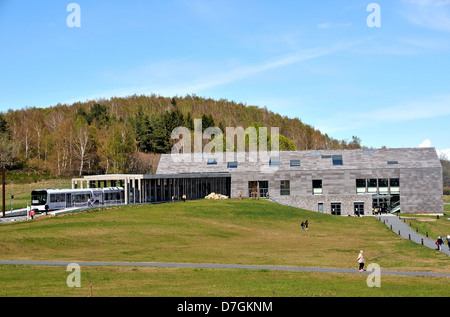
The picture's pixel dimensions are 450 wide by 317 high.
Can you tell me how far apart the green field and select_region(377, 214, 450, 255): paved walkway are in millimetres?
1514

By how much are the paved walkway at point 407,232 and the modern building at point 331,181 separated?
7927mm

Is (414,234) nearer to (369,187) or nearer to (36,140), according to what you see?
(369,187)

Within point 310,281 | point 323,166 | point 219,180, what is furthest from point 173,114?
point 310,281

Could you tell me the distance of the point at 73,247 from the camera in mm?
47750

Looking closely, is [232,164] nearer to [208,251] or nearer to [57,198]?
[57,198]

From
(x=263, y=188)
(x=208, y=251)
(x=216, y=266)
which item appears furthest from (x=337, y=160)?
(x=216, y=266)

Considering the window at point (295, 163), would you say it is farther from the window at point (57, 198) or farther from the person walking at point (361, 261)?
the person walking at point (361, 261)

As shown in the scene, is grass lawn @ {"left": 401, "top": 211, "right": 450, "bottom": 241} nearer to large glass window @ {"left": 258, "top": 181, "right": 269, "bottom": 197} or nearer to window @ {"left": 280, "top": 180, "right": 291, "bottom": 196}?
window @ {"left": 280, "top": 180, "right": 291, "bottom": 196}

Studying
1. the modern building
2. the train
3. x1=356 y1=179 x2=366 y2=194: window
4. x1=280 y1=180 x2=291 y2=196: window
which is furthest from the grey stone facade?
the train

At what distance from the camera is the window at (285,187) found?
10056cm

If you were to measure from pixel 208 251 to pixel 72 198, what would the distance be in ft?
120

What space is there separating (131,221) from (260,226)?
17.9 metres

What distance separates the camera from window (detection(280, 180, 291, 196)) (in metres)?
101

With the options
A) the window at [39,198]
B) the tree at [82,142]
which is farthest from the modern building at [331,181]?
the tree at [82,142]
